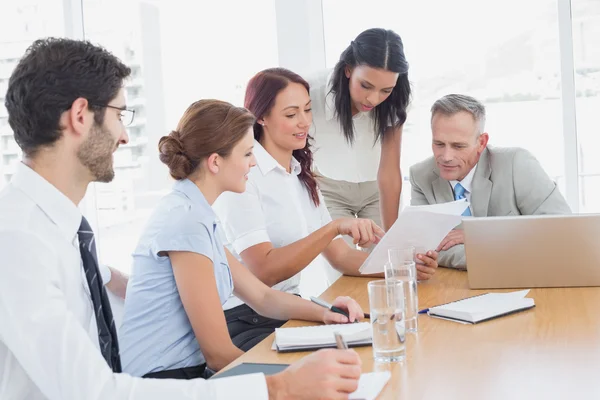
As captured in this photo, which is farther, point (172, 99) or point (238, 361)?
point (172, 99)

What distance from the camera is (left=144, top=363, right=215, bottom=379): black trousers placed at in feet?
5.90

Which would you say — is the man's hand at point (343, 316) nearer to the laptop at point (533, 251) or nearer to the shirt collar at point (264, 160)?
the laptop at point (533, 251)

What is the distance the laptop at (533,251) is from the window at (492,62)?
1.81 metres

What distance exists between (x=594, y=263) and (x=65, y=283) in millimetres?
1412

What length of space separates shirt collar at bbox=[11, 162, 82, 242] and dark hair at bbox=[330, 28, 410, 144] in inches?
63.8

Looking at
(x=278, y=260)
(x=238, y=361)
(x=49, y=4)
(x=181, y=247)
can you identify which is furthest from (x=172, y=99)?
(x=238, y=361)

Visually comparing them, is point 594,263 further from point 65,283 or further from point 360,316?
point 65,283

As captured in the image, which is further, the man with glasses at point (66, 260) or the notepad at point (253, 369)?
the notepad at point (253, 369)

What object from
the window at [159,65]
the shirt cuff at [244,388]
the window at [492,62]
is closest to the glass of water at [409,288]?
the shirt cuff at [244,388]

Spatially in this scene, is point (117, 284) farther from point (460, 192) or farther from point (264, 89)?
point (460, 192)

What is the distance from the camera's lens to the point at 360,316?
70.8 inches

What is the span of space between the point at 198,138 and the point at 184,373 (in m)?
0.63

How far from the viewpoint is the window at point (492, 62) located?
385 cm

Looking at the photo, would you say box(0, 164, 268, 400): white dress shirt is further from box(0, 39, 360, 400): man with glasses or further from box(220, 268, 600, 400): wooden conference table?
box(220, 268, 600, 400): wooden conference table
